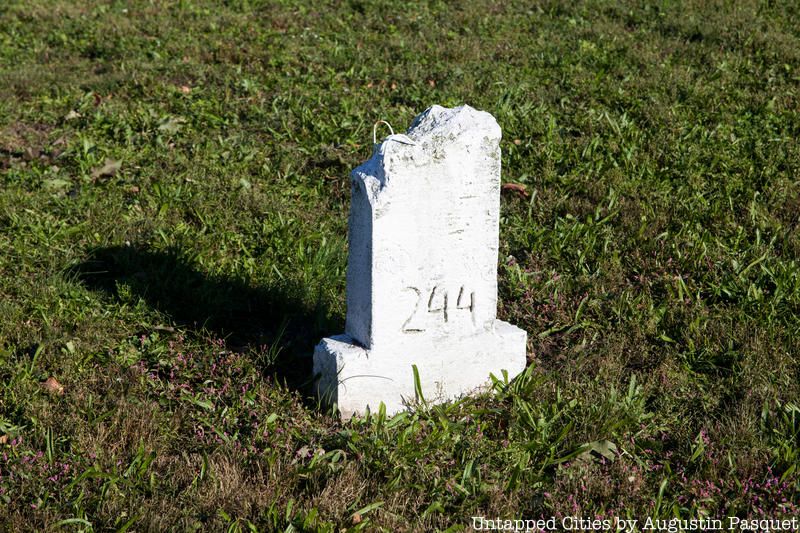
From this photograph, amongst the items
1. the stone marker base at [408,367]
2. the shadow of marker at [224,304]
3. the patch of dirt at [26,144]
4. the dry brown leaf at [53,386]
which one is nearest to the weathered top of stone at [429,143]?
the stone marker base at [408,367]

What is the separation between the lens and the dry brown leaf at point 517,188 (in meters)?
6.45

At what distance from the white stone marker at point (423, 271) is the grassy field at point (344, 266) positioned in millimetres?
187

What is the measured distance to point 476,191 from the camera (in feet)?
13.3

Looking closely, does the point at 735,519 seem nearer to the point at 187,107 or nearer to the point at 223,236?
the point at 223,236

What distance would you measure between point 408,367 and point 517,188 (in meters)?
2.61

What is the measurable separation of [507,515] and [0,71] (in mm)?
7077

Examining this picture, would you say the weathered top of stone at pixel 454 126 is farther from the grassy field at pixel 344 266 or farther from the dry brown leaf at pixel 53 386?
the dry brown leaf at pixel 53 386

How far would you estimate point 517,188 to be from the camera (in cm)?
648

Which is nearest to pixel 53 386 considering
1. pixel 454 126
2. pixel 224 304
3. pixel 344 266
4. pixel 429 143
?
pixel 224 304

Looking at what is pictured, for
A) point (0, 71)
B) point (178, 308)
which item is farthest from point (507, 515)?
point (0, 71)

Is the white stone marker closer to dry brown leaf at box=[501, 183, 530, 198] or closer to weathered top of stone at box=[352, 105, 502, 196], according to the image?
weathered top of stone at box=[352, 105, 502, 196]

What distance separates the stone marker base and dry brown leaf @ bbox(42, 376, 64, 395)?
123cm

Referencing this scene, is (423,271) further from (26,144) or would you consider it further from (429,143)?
(26,144)

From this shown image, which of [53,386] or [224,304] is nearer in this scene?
[53,386]
